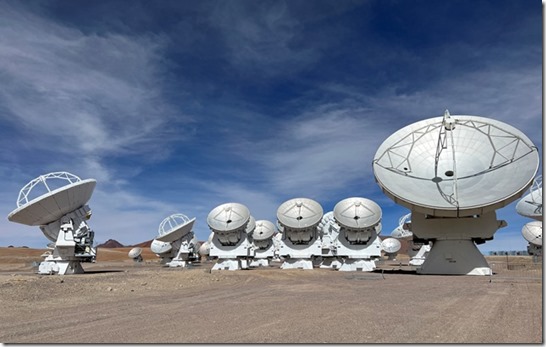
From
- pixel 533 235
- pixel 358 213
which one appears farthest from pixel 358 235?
pixel 533 235

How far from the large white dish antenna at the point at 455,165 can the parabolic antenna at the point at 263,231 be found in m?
36.0

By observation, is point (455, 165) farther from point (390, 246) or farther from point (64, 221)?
point (390, 246)

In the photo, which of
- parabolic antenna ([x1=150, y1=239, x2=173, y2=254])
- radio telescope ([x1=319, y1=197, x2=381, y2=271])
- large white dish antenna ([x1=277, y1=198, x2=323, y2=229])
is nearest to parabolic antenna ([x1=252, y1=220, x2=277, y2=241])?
parabolic antenna ([x1=150, y1=239, x2=173, y2=254])

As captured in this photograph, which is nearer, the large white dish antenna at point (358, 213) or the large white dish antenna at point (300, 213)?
the large white dish antenna at point (358, 213)

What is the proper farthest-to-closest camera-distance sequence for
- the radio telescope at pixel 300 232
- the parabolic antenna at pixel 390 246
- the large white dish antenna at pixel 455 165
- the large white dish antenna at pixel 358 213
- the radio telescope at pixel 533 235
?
the parabolic antenna at pixel 390 246
the radio telescope at pixel 533 235
the radio telescope at pixel 300 232
the large white dish antenna at pixel 358 213
the large white dish antenna at pixel 455 165

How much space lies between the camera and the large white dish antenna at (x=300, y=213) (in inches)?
1778

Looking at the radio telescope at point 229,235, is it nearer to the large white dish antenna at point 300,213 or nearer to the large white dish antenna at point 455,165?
the large white dish antenna at point 300,213

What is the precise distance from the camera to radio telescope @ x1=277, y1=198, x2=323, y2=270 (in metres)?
45.3

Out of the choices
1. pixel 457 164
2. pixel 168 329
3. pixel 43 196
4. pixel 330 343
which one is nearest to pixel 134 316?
pixel 168 329

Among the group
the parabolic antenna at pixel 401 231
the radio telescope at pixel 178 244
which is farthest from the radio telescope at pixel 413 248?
the radio telescope at pixel 178 244

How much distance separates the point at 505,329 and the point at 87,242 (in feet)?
104

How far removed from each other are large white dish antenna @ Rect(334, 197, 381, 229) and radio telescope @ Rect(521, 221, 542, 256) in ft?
87.0

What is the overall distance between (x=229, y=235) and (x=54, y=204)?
1793 cm

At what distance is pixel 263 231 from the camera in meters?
64.6
